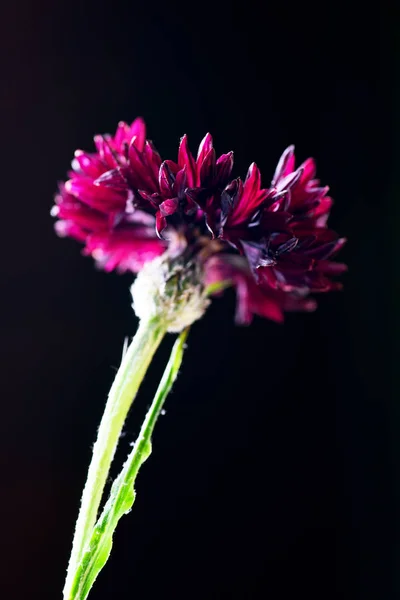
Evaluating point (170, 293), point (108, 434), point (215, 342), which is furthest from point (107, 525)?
point (215, 342)

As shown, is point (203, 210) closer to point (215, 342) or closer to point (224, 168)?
point (224, 168)

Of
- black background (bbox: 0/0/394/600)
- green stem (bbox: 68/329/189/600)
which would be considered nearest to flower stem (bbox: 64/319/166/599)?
green stem (bbox: 68/329/189/600)

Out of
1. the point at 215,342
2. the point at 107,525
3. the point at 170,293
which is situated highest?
the point at 215,342

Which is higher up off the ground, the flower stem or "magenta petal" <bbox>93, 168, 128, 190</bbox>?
"magenta petal" <bbox>93, 168, 128, 190</bbox>

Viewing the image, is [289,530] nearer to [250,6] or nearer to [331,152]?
[331,152]

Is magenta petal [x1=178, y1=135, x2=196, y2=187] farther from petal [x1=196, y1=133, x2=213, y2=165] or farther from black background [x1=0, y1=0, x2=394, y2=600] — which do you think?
black background [x1=0, y1=0, x2=394, y2=600]

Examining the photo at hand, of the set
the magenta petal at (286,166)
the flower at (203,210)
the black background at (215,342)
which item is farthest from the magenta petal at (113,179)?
the black background at (215,342)
